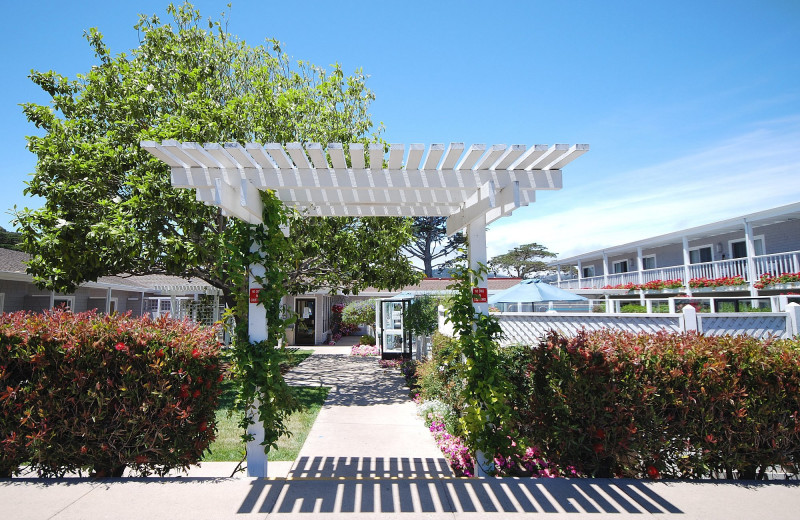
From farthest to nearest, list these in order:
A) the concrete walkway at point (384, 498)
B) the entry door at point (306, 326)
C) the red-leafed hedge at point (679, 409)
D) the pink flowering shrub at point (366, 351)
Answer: the entry door at point (306, 326) → the pink flowering shrub at point (366, 351) → the red-leafed hedge at point (679, 409) → the concrete walkway at point (384, 498)

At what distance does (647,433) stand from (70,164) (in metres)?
10.7

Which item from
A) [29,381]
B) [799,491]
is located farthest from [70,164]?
[799,491]

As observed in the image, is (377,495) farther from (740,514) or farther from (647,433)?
(740,514)

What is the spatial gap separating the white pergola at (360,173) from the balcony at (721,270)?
15.5 metres

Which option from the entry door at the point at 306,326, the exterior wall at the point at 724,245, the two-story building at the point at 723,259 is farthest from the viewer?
the entry door at the point at 306,326

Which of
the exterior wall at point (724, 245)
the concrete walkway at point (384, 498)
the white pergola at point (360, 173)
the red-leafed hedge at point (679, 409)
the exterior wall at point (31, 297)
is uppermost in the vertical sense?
the exterior wall at point (724, 245)

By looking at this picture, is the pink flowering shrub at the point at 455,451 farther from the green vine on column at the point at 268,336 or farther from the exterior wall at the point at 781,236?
the exterior wall at the point at 781,236

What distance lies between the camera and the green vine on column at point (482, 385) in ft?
13.8

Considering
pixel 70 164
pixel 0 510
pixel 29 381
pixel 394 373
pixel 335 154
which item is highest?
pixel 70 164

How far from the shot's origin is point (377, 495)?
11.6 feet

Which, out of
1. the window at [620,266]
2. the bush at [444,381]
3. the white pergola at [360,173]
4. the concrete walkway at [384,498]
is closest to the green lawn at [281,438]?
the concrete walkway at [384,498]

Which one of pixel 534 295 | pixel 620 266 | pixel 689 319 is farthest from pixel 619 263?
pixel 689 319

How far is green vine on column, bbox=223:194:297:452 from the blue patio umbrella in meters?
8.57

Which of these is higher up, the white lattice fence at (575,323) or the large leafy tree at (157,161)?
the large leafy tree at (157,161)
